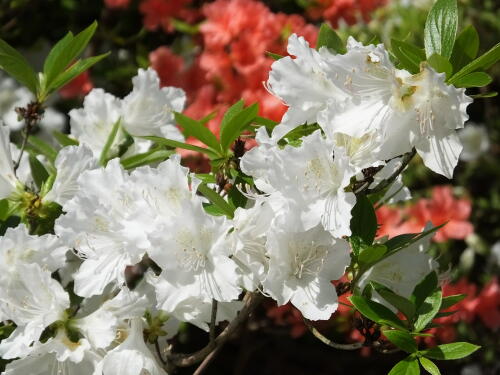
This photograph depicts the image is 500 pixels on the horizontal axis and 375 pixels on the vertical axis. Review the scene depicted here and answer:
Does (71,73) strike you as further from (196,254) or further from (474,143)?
(474,143)

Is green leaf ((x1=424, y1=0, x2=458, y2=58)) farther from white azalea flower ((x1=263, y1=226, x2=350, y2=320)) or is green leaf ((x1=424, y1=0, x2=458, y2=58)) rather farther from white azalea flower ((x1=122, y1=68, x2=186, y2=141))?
white azalea flower ((x1=122, y1=68, x2=186, y2=141))

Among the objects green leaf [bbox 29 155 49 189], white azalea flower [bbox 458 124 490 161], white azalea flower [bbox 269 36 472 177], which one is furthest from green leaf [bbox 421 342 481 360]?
white azalea flower [bbox 458 124 490 161]

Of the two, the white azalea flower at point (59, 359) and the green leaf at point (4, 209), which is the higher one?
the green leaf at point (4, 209)

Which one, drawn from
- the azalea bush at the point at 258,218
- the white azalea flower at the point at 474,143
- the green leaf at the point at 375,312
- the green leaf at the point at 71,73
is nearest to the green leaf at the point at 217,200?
the azalea bush at the point at 258,218

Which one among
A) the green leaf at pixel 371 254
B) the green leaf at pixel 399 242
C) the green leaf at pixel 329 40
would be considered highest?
the green leaf at pixel 329 40

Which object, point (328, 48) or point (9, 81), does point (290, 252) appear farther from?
point (9, 81)

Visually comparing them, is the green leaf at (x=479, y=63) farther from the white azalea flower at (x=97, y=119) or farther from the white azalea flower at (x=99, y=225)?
the white azalea flower at (x=97, y=119)
